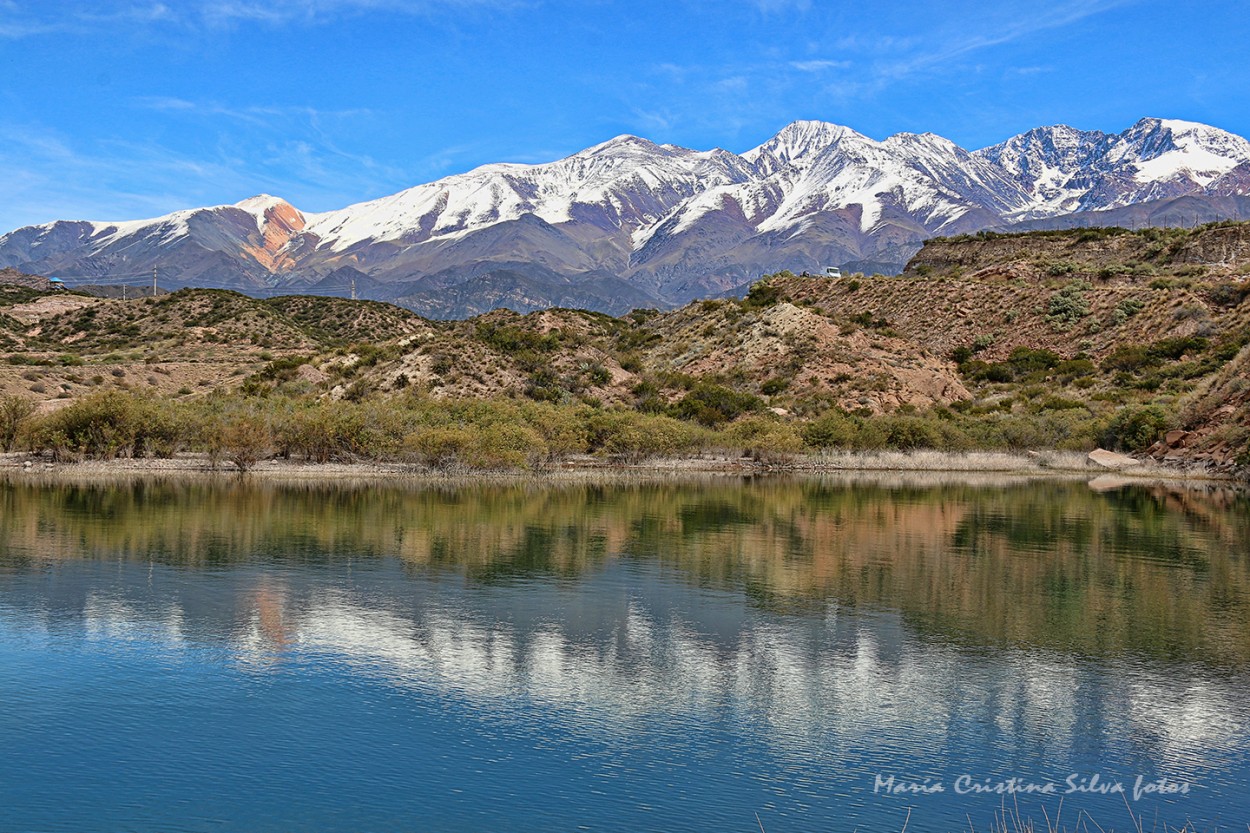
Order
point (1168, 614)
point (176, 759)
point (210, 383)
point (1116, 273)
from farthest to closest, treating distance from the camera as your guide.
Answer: point (1116, 273) < point (210, 383) < point (1168, 614) < point (176, 759)

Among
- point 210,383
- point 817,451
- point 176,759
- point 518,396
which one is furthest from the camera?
point 210,383

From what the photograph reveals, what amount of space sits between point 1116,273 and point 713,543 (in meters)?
92.7

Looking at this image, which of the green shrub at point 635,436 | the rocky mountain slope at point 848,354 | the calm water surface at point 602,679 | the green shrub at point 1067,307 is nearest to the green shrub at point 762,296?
the rocky mountain slope at point 848,354

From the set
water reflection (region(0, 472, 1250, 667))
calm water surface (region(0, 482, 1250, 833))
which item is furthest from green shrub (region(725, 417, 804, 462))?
calm water surface (region(0, 482, 1250, 833))

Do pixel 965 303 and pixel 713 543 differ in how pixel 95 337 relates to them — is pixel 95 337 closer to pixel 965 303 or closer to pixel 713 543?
pixel 965 303

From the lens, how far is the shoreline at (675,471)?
191 ft

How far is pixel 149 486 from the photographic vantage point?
51.5 metres

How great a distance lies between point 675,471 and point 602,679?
5068cm

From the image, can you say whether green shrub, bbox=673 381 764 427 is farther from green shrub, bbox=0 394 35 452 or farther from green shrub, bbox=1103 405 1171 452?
green shrub, bbox=0 394 35 452

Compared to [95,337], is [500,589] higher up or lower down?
lower down

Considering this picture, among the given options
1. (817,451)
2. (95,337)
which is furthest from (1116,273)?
(95,337)

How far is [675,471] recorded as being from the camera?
70.3 metres

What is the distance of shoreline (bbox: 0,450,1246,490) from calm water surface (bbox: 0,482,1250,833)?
20.8 m

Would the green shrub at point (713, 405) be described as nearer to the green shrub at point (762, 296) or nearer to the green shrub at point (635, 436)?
the green shrub at point (635, 436)
